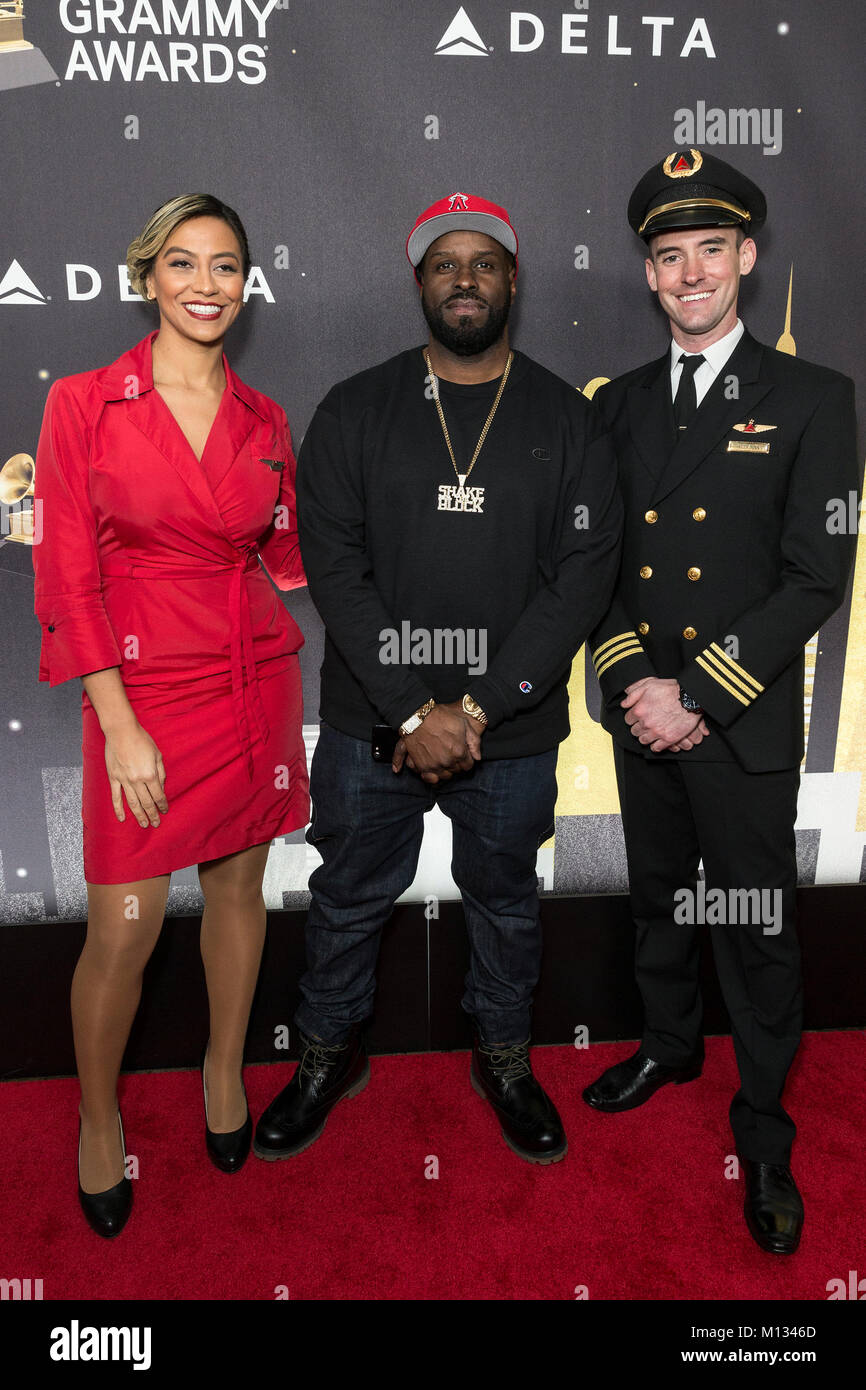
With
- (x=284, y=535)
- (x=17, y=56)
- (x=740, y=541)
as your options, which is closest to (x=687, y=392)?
(x=740, y=541)

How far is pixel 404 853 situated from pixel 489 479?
33.2 inches

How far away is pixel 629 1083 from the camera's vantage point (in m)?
2.34

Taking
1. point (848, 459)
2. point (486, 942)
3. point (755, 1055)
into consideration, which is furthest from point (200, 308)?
point (755, 1055)

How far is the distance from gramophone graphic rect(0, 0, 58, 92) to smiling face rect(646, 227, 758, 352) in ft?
4.54

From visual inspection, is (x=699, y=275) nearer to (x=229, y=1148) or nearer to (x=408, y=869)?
(x=408, y=869)

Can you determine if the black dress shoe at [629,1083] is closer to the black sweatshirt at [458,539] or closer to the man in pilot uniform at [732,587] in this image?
the man in pilot uniform at [732,587]

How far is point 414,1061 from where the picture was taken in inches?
101

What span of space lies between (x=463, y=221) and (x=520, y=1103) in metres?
1.88

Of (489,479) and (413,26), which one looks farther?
(413,26)

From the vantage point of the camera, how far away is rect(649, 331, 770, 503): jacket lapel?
1933mm

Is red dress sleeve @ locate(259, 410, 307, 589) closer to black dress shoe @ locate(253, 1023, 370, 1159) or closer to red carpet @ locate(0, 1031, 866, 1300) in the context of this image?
black dress shoe @ locate(253, 1023, 370, 1159)

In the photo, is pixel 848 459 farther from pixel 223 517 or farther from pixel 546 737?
pixel 223 517

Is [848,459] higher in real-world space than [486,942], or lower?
higher

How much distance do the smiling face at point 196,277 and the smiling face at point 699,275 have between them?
841 mm
